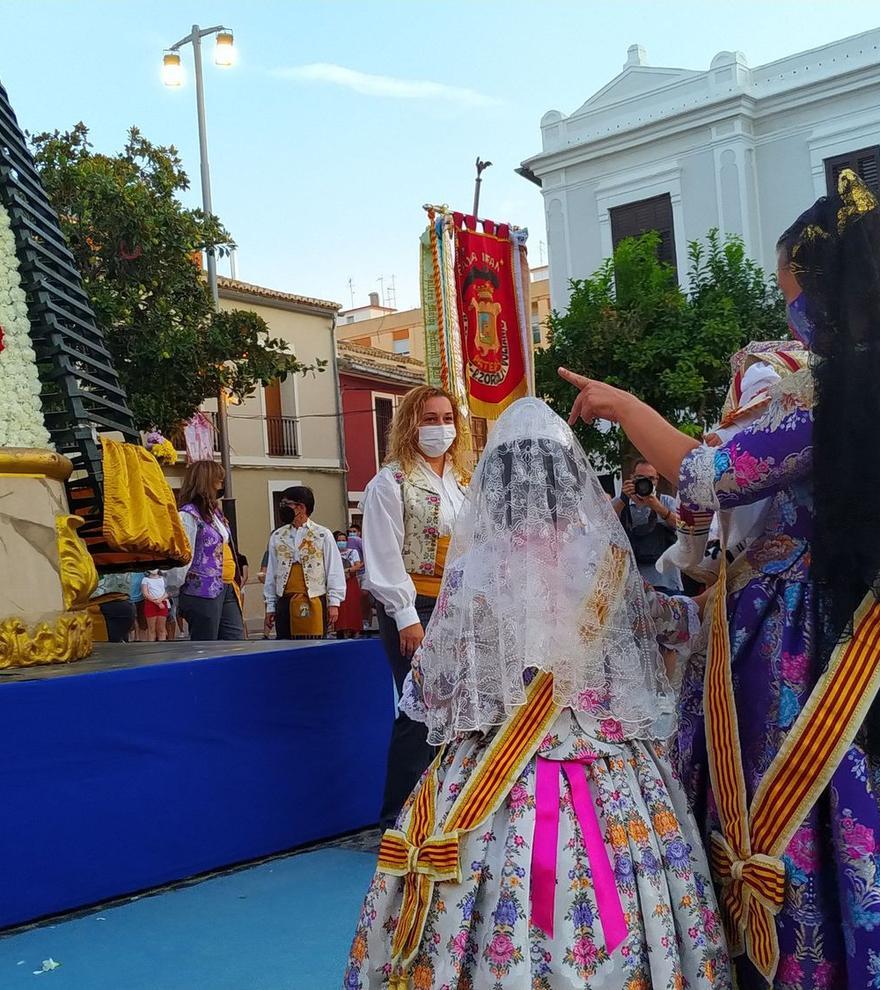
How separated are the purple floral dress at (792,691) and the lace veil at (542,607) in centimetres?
21

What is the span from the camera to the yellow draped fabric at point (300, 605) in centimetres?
796

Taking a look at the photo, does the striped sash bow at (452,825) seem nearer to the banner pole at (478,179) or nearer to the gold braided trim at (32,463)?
the gold braided trim at (32,463)

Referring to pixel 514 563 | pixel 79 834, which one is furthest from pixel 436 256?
pixel 514 563

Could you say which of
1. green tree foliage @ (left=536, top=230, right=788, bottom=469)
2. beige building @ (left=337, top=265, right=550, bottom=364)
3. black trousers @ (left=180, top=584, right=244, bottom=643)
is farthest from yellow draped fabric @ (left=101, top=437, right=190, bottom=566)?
beige building @ (left=337, top=265, right=550, bottom=364)

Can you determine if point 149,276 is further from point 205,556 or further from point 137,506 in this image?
point 137,506

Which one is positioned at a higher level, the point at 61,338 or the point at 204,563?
the point at 61,338

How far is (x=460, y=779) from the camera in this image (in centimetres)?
230

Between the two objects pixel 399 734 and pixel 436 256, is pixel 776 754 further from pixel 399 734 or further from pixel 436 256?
pixel 436 256

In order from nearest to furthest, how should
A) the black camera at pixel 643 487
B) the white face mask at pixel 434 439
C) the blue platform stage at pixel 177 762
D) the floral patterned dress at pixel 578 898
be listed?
1. the floral patterned dress at pixel 578 898
2. the blue platform stage at pixel 177 762
3. the white face mask at pixel 434 439
4. the black camera at pixel 643 487

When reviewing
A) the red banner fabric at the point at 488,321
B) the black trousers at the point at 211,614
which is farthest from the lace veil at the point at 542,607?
the red banner fabric at the point at 488,321

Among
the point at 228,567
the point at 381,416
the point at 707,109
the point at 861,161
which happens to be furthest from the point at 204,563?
the point at 381,416

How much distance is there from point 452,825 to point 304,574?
5.83 meters

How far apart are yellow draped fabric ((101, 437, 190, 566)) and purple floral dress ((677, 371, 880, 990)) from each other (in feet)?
10.2

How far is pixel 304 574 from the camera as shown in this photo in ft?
26.1
